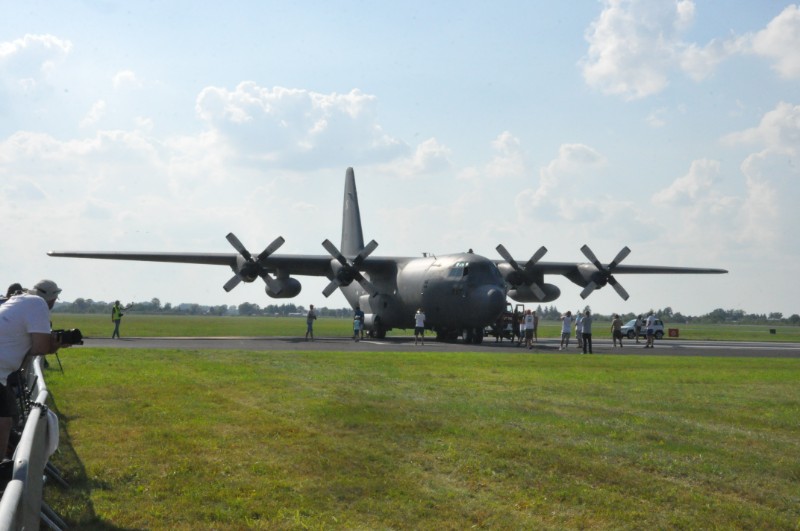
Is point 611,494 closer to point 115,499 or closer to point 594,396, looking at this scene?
point 115,499

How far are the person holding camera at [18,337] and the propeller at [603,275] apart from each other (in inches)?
1453

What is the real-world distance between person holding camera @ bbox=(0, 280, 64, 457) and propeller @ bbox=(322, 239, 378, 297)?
34.2 metres

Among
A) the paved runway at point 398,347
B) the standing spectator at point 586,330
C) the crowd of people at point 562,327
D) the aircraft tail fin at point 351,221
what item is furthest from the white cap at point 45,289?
the aircraft tail fin at point 351,221

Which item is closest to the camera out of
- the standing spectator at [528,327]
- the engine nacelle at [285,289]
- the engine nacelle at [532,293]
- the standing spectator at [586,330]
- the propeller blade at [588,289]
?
the standing spectator at [586,330]

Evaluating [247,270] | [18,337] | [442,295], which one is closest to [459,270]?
[442,295]

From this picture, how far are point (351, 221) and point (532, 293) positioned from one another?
14536mm

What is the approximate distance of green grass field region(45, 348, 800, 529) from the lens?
779cm

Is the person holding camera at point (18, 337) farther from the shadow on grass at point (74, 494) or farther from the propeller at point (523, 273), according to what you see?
the propeller at point (523, 273)

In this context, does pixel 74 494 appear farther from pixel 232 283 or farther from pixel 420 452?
pixel 232 283

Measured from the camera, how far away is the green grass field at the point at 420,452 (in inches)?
307

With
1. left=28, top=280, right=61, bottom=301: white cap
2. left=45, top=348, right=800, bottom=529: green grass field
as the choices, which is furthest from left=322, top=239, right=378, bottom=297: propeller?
left=28, top=280, right=61, bottom=301: white cap

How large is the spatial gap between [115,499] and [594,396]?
33.8 feet

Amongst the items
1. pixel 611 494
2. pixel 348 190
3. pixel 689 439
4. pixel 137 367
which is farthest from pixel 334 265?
pixel 611 494

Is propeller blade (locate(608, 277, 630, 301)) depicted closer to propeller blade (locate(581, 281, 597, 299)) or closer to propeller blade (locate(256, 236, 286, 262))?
propeller blade (locate(581, 281, 597, 299))
